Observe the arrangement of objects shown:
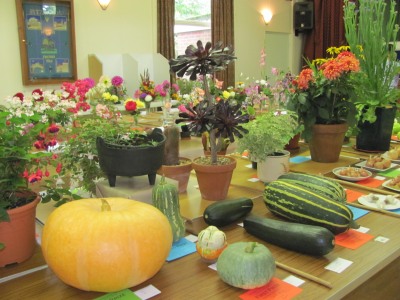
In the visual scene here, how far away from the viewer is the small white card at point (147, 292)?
2.97ft

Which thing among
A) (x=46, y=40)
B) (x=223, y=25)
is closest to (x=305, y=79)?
(x=46, y=40)

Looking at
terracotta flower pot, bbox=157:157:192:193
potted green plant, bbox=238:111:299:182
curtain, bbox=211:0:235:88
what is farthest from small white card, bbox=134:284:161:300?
curtain, bbox=211:0:235:88

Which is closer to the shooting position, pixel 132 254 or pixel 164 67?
pixel 132 254

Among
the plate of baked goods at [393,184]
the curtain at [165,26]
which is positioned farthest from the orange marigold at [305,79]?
the curtain at [165,26]

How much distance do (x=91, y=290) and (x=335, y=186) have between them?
822 millimetres

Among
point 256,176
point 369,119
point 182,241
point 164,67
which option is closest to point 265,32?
point 164,67

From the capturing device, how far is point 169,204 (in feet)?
3.71

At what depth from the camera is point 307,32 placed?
8.77 metres

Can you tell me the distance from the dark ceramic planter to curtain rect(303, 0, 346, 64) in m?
7.63

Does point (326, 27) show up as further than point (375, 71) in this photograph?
Yes

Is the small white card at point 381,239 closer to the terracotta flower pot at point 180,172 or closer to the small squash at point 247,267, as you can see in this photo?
the small squash at point 247,267

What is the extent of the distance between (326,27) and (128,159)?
8.03 meters

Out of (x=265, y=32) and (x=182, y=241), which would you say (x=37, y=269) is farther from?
(x=265, y=32)

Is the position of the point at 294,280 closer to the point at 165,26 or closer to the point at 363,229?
the point at 363,229
